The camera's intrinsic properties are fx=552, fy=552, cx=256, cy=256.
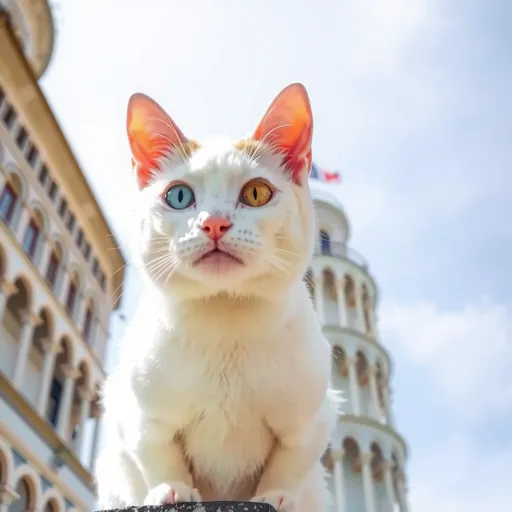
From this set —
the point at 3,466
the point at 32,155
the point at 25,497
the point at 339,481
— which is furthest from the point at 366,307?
the point at 3,466

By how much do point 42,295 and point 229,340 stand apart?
13.2 metres

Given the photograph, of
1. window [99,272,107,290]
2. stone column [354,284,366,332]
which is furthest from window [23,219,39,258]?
stone column [354,284,366,332]

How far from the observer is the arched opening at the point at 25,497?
1156 centimetres

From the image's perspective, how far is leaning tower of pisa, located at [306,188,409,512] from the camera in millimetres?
14609

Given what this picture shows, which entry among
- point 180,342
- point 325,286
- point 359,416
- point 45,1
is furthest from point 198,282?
point 45,1

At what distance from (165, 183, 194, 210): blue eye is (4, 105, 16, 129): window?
1305cm

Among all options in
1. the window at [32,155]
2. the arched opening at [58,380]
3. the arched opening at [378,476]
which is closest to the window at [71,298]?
the arched opening at [58,380]

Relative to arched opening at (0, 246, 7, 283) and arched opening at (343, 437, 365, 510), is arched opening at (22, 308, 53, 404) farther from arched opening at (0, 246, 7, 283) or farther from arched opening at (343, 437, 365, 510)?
arched opening at (343, 437, 365, 510)

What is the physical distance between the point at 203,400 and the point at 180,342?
0.17 meters

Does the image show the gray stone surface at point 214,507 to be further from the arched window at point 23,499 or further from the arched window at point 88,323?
the arched window at point 88,323

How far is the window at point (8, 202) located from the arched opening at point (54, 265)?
2046 mm

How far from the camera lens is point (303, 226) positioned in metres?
1.63

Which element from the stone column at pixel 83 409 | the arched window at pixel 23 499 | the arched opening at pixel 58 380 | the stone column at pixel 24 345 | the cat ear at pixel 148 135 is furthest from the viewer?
the stone column at pixel 83 409

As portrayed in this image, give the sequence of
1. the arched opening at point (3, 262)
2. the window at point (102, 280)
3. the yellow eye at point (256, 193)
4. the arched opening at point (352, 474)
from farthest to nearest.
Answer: the window at point (102, 280)
the arched opening at point (352, 474)
the arched opening at point (3, 262)
the yellow eye at point (256, 193)
